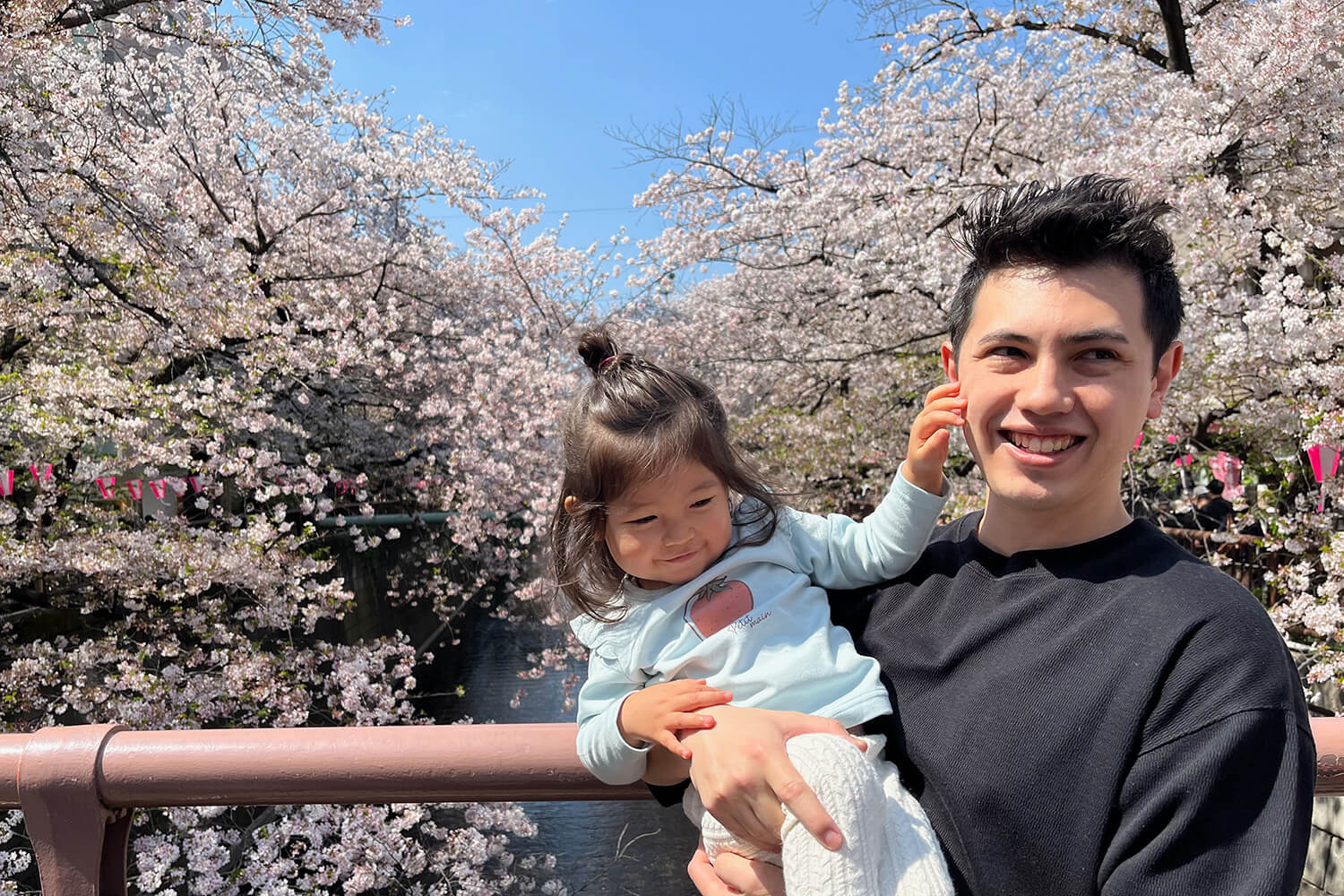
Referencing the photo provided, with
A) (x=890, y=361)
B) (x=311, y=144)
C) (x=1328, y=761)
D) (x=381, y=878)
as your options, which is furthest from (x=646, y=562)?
(x=311, y=144)

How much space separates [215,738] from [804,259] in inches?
348

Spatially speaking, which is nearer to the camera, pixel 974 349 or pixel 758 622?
pixel 974 349

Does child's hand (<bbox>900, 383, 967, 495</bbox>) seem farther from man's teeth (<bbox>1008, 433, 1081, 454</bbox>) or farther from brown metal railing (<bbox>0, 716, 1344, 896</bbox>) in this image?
brown metal railing (<bbox>0, 716, 1344, 896</bbox>)

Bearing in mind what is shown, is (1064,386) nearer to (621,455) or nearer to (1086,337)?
(1086,337)

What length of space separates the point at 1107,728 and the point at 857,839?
327 millimetres

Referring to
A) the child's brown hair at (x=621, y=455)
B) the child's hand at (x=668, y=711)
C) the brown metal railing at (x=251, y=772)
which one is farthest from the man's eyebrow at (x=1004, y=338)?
the brown metal railing at (x=251, y=772)

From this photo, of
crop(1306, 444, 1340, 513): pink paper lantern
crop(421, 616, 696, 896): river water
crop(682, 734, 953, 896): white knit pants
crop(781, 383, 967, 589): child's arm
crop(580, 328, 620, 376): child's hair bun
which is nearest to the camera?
crop(682, 734, 953, 896): white knit pants

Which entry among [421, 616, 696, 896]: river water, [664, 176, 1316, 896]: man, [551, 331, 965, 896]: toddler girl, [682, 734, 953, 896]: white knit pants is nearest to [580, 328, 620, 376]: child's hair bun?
[551, 331, 965, 896]: toddler girl

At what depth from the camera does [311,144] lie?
32.4ft

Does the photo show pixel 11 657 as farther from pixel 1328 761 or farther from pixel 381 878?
pixel 1328 761

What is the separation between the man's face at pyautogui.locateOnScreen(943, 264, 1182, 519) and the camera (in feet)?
3.85

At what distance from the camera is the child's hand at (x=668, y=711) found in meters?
1.20

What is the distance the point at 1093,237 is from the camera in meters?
1.20

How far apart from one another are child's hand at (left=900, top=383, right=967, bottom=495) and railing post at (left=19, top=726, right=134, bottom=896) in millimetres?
1530
